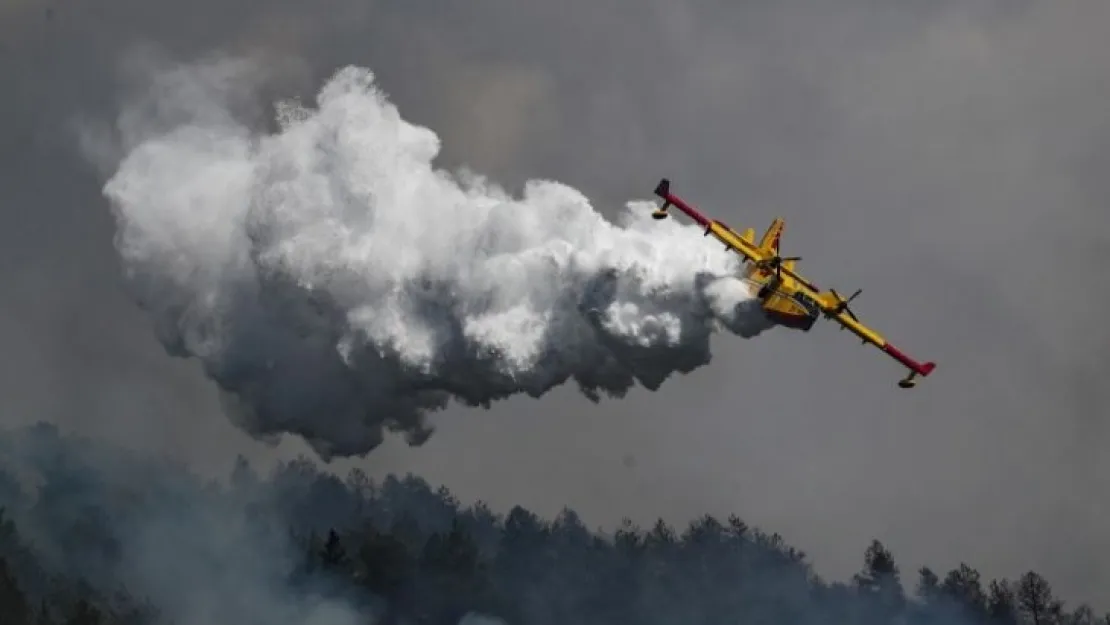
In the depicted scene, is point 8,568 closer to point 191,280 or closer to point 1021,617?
point 191,280

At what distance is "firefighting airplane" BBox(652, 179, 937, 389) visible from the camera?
6353 centimetres

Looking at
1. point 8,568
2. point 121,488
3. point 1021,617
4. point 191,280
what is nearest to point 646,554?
point 1021,617

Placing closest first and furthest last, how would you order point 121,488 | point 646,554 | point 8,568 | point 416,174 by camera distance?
point 416,174 < point 8,568 < point 121,488 < point 646,554

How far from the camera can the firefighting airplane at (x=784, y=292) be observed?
63.5 meters

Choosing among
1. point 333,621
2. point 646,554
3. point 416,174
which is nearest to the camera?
point 416,174

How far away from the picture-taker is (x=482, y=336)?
220 feet

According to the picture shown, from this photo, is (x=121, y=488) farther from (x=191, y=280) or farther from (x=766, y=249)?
(x=766, y=249)

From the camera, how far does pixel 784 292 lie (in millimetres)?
63875

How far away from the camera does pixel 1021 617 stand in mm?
129375

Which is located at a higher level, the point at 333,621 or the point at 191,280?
the point at 191,280

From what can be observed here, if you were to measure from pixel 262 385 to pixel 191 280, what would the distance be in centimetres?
575

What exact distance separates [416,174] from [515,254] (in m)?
6.78

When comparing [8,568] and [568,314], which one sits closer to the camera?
[568,314]

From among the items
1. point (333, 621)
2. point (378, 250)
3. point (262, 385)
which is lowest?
point (333, 621)
